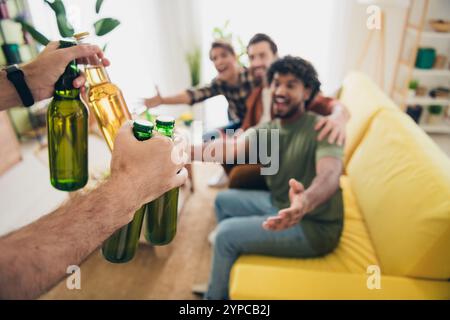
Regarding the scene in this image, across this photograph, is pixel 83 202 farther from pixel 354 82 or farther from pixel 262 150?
pixel 354 82

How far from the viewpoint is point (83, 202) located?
394 mm

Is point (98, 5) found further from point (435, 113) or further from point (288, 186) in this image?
point (435, 113)

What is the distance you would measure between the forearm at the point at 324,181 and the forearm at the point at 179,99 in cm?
32

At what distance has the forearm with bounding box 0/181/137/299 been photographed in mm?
342

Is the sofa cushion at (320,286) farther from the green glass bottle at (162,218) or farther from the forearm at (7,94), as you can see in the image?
the forearm at (7,94)

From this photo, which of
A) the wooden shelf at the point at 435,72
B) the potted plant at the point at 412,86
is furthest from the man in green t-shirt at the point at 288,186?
the potted plant at the point at 412,86

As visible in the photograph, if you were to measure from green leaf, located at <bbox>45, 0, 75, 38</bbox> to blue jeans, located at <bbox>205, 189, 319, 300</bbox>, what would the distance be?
67 cm

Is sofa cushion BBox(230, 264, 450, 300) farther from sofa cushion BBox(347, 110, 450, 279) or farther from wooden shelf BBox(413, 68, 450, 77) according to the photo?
wooden shelf BBox(413, 68, 450, 77)

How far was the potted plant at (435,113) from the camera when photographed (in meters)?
0.79

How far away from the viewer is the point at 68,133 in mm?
524

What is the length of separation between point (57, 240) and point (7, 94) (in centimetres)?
35

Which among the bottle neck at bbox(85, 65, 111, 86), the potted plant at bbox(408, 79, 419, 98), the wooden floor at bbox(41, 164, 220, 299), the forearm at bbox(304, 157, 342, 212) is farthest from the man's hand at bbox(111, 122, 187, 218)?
the potted plant at bbox(408, 79, 419, 98)

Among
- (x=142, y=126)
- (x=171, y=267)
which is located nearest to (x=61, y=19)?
(x=142, y=126)
